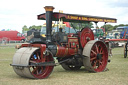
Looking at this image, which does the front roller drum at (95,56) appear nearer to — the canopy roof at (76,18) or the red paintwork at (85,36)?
the red paintwork at (85,36)

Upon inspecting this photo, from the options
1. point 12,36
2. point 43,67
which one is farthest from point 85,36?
point 12,36

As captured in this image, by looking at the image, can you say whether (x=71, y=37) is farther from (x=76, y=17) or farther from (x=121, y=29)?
(x=121, y=29)

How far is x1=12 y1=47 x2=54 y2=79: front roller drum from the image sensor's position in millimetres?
6910

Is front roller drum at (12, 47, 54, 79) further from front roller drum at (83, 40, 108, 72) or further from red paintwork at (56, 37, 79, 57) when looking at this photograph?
front roller drum at (83, 40, 108, 72)

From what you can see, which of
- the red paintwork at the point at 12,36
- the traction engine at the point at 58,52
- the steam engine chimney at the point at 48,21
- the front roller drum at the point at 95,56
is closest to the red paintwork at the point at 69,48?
the traction engine at the point at 58,52

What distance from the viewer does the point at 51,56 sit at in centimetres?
762

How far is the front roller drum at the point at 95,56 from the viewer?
845 centimetres

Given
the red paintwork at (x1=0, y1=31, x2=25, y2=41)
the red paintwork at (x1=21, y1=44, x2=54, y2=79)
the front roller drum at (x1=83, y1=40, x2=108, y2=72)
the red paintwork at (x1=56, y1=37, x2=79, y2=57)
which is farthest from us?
the red paintwork at (x1=0, y1=31, x2=25, y2=41)

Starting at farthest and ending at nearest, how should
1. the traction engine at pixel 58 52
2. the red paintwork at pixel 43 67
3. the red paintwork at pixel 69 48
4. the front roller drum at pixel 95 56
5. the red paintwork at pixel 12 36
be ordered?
the red paintwork at pixel 12 36 → the front roller drum at pixel 95 56 → the red paintwork at pixel 69 48 → the red paintwork at pixel 43 67 → the traction engine at pixel 58 52

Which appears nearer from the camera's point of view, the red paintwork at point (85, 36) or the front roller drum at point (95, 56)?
the front roller drum at point (95, 56)

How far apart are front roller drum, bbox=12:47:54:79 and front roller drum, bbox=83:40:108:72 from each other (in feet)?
4.67

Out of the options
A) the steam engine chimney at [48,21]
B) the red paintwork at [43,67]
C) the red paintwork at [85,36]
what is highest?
the steam engine chimney at [48,21]

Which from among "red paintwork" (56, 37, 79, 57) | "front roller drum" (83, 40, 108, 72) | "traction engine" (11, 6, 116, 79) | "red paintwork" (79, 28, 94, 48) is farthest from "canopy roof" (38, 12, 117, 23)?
"front roller drum" (83, 40, 108, 72)

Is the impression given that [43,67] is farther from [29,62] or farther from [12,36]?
[12,36]
